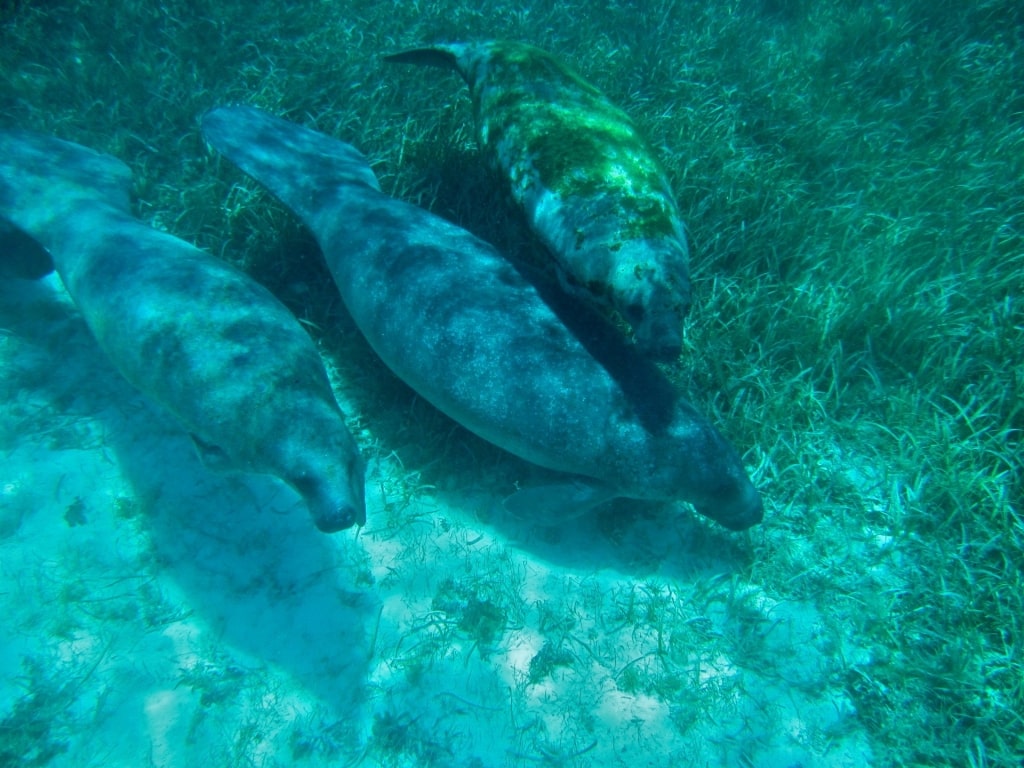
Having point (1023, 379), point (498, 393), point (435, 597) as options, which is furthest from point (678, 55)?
point (435, 597)

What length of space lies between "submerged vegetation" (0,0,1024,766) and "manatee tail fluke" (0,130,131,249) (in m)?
0.51

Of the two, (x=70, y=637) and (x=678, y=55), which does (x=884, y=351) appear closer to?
(x=678, y=55)

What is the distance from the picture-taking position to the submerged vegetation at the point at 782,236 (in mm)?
3850

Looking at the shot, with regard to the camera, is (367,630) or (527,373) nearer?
(527,373)

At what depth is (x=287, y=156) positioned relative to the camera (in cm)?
515

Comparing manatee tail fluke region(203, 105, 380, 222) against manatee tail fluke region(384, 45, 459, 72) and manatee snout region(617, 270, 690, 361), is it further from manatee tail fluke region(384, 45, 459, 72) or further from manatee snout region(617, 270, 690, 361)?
manatee snout region(617, 270, 690, 361)

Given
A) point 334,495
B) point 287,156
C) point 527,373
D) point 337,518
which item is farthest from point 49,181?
point 527,373

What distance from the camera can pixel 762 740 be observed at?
363 centimetres

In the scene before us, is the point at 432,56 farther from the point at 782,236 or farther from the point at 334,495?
the point at 334,495

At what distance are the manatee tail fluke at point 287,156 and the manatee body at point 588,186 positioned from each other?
1.59m

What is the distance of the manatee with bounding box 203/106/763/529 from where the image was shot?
380 cm

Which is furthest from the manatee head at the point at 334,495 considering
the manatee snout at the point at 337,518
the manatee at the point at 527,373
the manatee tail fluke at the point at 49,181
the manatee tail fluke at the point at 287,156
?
the manatee tail fluke at the point at 49,181

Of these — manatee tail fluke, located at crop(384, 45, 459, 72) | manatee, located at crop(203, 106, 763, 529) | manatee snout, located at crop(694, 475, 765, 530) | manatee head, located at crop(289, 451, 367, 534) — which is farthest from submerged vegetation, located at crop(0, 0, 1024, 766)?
manatee head, located at crop(289, 451, 367, 534)

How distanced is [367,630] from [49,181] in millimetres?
5209
